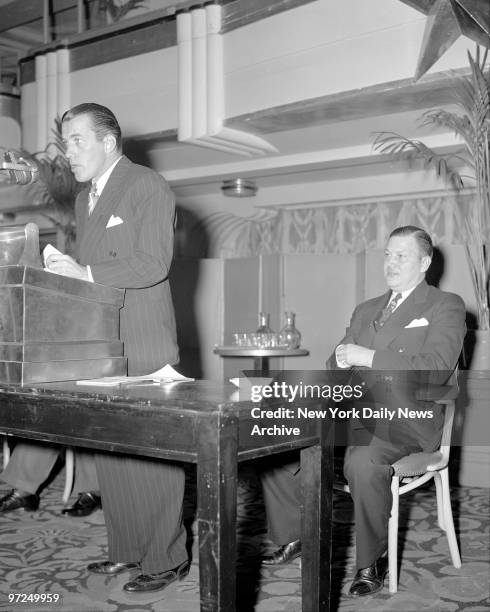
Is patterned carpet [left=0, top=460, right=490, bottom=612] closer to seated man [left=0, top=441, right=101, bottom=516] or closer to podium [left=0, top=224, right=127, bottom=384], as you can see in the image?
seated man [left=0, top=441, right=101, bottom=516]

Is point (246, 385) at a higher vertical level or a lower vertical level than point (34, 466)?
higher

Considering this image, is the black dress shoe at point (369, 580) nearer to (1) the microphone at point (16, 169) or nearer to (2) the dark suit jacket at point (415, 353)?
(2) the dark suit jacket at point (415, 353)

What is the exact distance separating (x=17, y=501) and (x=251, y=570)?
60.3 inches

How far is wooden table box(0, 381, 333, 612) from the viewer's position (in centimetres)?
163

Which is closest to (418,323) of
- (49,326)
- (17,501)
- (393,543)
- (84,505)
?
(393,543)

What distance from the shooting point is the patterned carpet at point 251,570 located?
8.58 ft

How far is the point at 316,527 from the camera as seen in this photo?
2023 mm

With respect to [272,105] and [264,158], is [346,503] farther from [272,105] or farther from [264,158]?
[264,158]

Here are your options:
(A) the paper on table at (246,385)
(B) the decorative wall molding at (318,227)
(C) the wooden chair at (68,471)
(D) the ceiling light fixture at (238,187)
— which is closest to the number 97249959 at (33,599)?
(A) the paper on table at (246,385)

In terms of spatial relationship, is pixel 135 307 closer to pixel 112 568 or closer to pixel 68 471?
pixel 112 568

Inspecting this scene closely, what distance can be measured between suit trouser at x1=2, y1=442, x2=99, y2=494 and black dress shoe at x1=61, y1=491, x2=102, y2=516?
2.6 inches

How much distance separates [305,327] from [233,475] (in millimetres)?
5902

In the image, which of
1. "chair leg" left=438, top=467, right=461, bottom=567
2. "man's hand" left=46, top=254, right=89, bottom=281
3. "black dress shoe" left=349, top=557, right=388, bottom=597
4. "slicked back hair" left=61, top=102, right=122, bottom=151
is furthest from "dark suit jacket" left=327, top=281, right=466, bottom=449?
"slicked back hair" left=61, top=102, right=122, bottom=151

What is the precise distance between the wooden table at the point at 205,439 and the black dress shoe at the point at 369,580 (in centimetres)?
73
